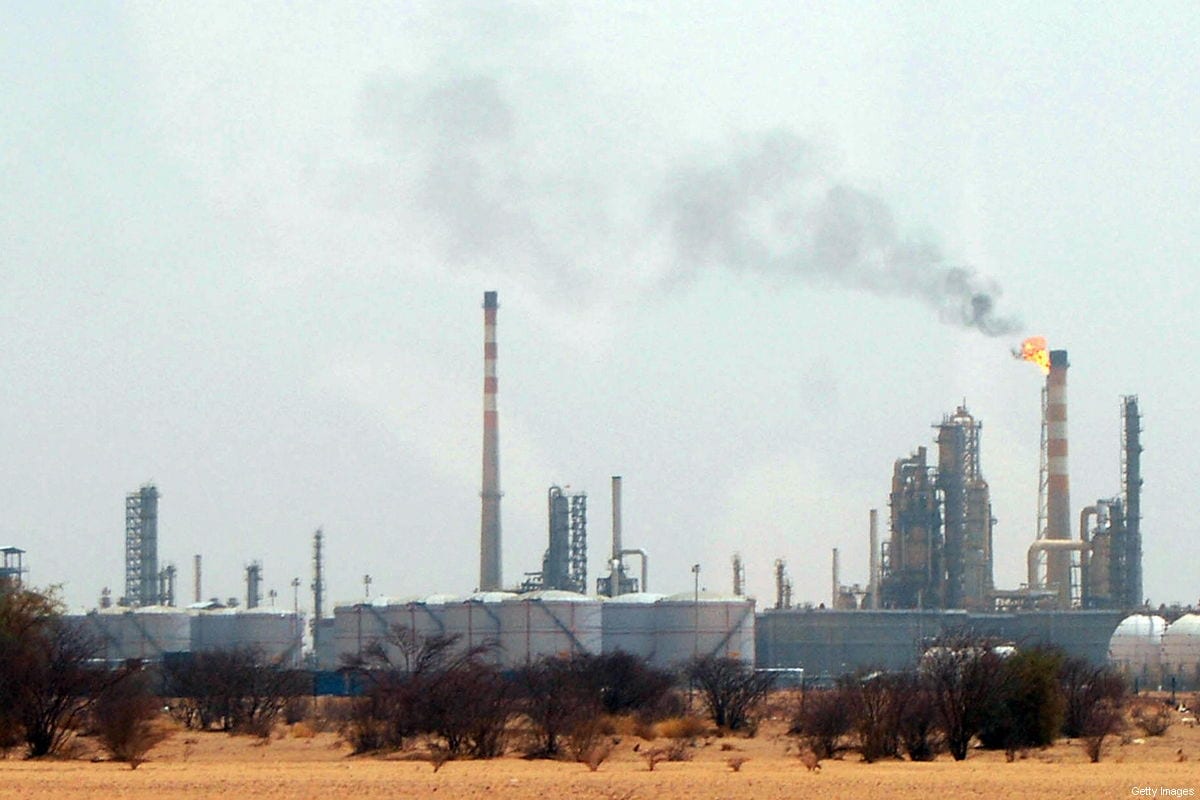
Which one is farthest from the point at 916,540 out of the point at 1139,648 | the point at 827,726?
the point at 827,726

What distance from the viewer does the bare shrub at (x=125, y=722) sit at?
37156 millimetres

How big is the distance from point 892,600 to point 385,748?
64.9 metres

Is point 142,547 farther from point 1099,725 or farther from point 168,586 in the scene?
point 1099,725

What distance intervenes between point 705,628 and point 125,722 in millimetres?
53814

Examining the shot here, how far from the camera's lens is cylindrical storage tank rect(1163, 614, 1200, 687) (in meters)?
92.3

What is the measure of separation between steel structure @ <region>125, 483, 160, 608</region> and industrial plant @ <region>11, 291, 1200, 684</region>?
5.96 metres

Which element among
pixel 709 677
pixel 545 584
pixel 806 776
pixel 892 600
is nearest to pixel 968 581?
pixel 892 600

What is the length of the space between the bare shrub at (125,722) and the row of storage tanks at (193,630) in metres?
55.3

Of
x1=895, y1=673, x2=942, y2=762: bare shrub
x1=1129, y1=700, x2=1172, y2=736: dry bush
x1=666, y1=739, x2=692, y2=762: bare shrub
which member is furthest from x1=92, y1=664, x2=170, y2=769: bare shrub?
x1=1129, y1=700, x2=1172, y2=736: dry bush

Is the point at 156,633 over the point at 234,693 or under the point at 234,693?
over

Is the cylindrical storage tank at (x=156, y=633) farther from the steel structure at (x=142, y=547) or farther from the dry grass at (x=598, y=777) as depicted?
the dry grass at (x=598, y=777)

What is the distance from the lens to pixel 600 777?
103 feet

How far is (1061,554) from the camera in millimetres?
103875

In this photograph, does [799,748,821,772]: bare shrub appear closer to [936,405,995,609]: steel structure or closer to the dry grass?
the dry grass
